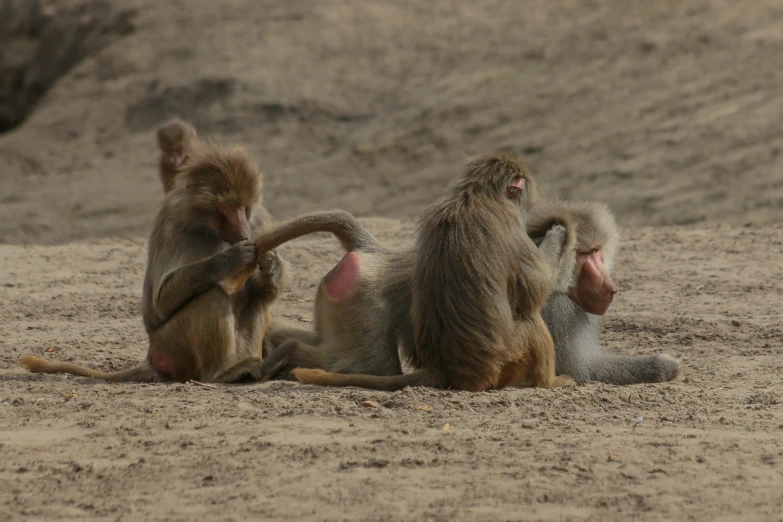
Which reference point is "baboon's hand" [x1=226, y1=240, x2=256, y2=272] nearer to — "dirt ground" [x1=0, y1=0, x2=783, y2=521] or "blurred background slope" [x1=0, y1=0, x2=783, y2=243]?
"dirt ground" [x1=0, y1=0, x2=783, y2=521]

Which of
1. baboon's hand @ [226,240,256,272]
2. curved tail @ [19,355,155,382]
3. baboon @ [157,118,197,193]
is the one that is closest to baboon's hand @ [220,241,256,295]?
baboon's hand @ [226,240,256,272]

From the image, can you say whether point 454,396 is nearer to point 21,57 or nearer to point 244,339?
point 244,339

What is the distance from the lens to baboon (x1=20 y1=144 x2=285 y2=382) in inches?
185

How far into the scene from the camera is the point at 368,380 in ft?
15.3

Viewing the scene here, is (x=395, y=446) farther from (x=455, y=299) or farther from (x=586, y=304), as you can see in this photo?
(x=586, y=304)

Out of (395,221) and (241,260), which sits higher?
(241,260)

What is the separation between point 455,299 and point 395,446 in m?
1.02

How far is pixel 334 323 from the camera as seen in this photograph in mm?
5059

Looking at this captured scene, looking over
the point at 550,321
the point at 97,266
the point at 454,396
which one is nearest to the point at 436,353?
the point at 454,396

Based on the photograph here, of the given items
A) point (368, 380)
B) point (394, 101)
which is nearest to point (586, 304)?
point (368, 380)

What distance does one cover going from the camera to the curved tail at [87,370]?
501cm

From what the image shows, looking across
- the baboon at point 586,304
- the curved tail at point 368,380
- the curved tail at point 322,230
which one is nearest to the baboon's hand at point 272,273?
the curved tail at point 322,230

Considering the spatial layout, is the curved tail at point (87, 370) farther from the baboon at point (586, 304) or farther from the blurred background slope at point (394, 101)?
the blurred background slope at point (394, 101)

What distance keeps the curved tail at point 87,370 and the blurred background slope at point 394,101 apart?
520 cm
